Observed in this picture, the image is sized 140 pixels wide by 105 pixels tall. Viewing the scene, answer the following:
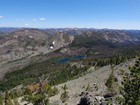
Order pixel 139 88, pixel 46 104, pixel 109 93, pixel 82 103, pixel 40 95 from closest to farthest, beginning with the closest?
pixel 139 88
pixel 40 95
pixel 46 104
pixel 82 103
pixel 109 93

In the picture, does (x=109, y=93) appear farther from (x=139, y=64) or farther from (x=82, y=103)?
(x=139, y=64)

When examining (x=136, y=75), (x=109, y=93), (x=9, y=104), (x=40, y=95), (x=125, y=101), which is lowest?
(x=9, y=104)

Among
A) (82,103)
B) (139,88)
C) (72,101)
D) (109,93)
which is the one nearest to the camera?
(139,88)

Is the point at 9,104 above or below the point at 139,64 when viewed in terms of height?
below

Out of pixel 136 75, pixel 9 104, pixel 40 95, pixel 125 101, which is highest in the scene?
pixel 136 75

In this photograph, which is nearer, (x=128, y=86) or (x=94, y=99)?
(x=128, y=86)

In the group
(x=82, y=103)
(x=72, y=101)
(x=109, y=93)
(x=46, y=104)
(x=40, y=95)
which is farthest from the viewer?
(x=72, y=101)

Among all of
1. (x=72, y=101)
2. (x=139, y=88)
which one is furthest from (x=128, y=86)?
(x=72, y=101)

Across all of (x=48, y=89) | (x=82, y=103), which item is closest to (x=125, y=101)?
(x=48, y=89)

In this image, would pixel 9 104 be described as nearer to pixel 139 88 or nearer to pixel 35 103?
pixel 35 103
